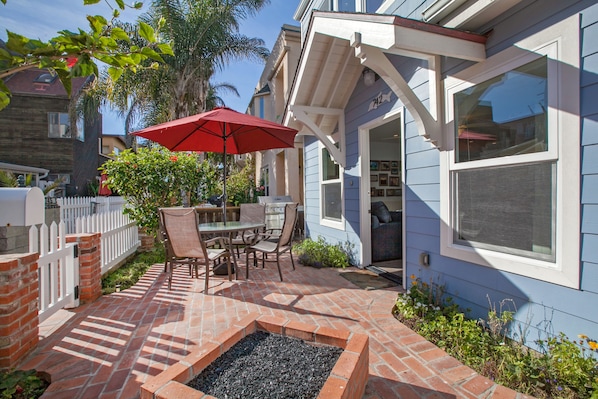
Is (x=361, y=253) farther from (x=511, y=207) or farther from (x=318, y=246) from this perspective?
(x=511, y=207)

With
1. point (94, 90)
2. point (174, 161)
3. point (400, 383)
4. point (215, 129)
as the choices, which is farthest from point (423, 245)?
point (94, 90)

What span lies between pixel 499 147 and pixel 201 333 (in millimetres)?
3015

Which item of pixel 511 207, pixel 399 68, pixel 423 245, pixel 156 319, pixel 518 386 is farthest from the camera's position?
pixel 399 68

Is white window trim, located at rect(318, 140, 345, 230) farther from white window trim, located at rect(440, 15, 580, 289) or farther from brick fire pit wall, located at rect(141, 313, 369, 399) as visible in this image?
brick fire pit wall, located at rect(141, 313, 369, 399)

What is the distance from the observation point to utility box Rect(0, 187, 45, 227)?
2410 millimetres

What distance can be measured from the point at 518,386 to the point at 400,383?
0.73m

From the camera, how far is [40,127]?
13.5m

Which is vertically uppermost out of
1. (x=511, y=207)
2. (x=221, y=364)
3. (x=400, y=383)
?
(x=511, y=207)

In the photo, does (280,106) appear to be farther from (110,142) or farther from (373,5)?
(110,142)

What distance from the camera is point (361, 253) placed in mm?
4734

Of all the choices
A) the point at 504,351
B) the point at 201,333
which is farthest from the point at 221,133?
the point at 504,351

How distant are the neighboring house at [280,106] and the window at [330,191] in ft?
6.06

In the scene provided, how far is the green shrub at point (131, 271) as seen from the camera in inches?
151

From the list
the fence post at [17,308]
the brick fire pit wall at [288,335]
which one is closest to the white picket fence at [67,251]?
the fence post at [17,308]
